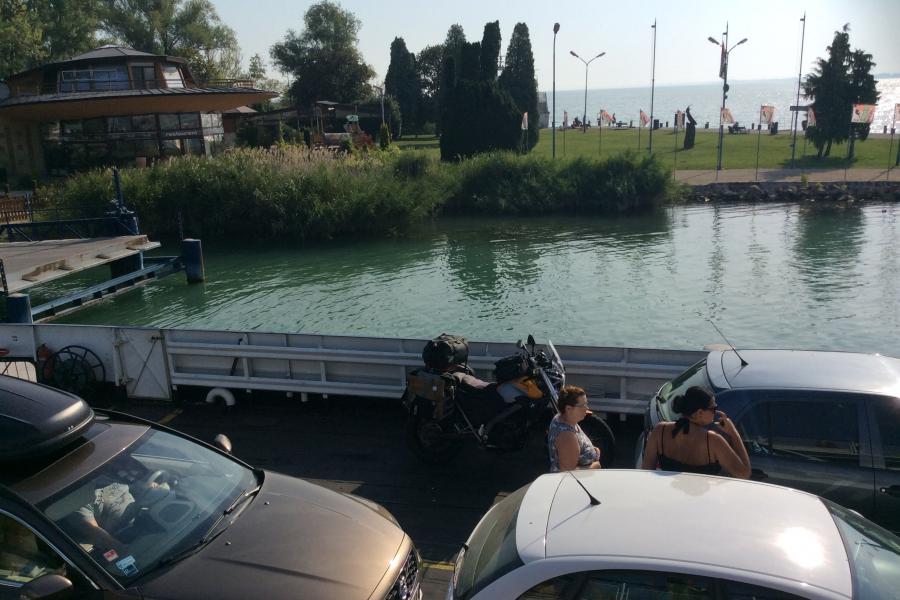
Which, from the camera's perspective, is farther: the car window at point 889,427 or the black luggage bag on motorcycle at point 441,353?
the black luggage bag on motorcycle at point 441,353

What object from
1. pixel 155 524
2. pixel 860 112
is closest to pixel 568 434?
pixel 155 524

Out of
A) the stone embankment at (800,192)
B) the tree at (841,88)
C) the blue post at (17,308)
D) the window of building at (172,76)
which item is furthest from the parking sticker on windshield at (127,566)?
the tree at (841,88)

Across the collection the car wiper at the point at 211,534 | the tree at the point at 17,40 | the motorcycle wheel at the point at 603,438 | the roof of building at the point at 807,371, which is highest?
the tree at the point at 17,40

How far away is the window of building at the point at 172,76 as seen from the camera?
4859cm

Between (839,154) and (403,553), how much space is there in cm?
5873

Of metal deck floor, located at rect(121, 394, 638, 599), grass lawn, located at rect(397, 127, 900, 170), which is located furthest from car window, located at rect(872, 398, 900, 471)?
grass lawn, located at rect(397, 127, 900, 170)

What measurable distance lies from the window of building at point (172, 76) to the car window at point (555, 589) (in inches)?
1978

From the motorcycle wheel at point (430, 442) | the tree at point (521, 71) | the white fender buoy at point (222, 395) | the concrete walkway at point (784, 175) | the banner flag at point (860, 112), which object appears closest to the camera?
the motorcycle wheel at point (430, 442)

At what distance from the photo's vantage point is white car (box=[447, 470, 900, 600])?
136 inches

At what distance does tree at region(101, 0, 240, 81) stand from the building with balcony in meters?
29.6

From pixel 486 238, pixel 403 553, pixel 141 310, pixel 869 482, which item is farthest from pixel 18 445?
pixel 486 238

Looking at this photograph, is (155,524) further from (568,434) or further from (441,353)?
(441,353)

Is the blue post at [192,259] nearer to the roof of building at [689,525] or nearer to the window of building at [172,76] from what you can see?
the roof of building at [689,525]

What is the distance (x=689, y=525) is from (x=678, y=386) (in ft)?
9.26
